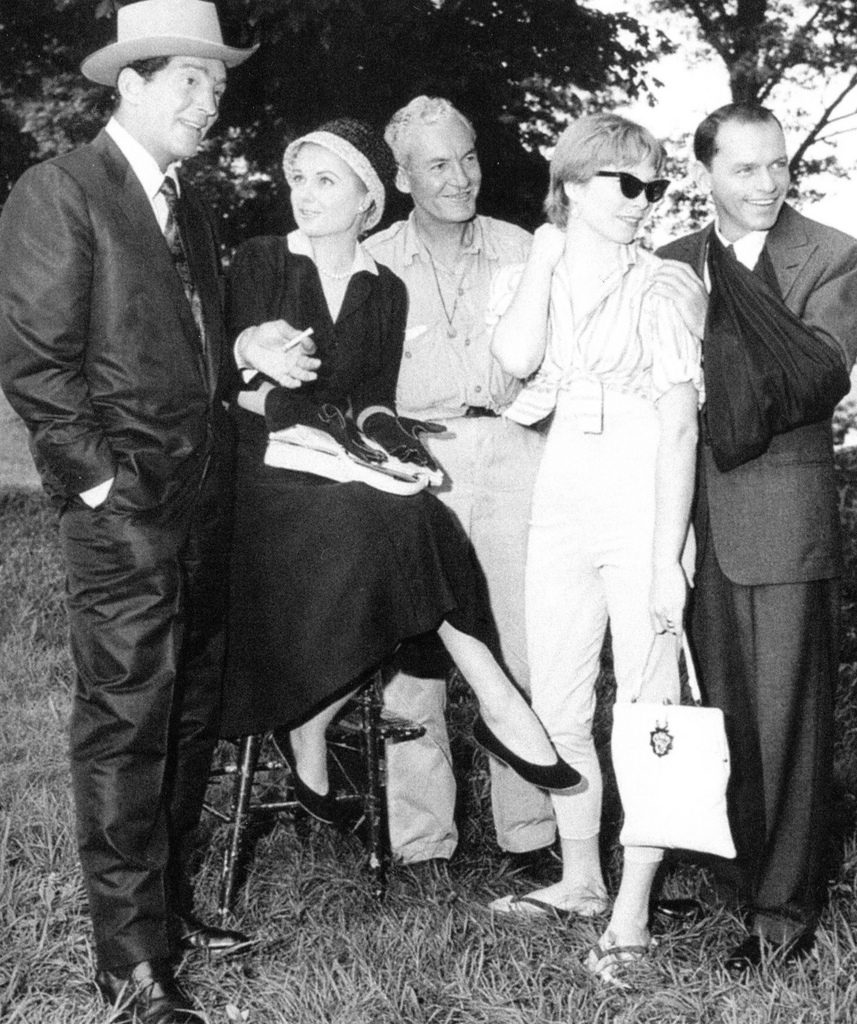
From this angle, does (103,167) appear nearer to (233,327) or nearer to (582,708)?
(233,327)

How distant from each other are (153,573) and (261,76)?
5121mm

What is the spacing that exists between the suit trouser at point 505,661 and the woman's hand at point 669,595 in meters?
0.77

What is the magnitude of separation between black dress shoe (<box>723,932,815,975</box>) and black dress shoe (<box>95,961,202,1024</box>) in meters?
1.46

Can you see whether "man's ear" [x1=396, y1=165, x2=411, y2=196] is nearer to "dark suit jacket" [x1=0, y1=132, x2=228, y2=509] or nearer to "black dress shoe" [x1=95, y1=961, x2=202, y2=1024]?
"dark suit jacket" [x1=0, y1=132, x2=228, y2=509]

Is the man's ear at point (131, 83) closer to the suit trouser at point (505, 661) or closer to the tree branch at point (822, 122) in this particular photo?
the suit trouser at point (505, 661)

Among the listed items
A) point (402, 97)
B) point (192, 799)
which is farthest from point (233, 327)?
point (402, 97)

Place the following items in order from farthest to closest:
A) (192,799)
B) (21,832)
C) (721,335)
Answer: (21,832) < (192,799) < (721,335)

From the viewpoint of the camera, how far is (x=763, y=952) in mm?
3662

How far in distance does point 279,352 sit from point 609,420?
3.06ft

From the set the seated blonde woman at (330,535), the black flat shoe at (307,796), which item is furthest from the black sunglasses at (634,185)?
the black flat shoe at (307,796)

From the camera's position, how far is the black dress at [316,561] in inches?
144

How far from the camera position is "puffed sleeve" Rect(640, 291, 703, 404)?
3.51 metres

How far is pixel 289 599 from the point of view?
372 cm

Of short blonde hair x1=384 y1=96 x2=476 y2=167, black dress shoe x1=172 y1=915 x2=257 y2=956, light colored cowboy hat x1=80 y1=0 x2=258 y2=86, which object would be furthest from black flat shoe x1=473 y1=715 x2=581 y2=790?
light colored cowboy hat x1=80 y1=0 x2=258 y2=86
